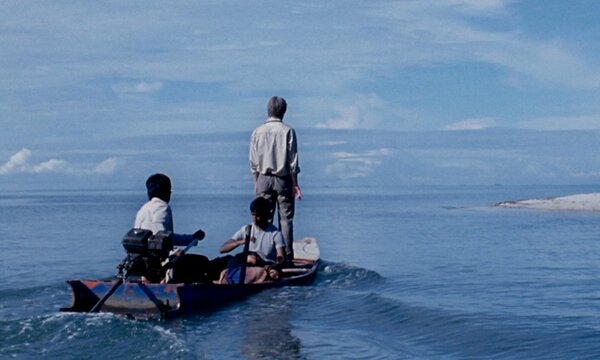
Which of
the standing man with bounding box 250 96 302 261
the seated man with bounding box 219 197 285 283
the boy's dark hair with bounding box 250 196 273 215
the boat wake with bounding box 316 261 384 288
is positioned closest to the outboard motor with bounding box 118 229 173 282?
Answer: the seated man with bounding box 219 197 285 283

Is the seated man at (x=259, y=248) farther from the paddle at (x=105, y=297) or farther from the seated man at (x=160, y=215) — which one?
the paddle at (x=105, y=297)

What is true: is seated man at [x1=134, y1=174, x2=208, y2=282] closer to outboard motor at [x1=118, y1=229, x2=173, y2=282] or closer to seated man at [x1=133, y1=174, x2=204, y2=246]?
seated man at [x1=133, y1=174, x2=204, y2=246]

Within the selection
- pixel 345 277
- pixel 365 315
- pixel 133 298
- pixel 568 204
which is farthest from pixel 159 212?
pixel 568 204

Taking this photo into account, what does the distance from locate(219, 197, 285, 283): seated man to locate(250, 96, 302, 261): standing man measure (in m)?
1.58

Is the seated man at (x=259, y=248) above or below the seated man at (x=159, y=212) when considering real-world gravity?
below

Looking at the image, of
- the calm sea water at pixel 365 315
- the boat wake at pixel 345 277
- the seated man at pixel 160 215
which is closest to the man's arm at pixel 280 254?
the calm sea water at pixel 365 315

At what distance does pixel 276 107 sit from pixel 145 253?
4991 millimetres

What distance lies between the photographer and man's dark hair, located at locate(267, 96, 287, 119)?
48.1ft

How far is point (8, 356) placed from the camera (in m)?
9.02

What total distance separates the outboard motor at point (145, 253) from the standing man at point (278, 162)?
162 inches

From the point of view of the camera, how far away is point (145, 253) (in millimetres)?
10367

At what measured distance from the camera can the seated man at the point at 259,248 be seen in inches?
496

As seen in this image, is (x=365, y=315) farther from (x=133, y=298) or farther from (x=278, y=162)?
(x=278, y=162)

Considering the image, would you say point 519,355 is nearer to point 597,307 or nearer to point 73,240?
point 597,307
